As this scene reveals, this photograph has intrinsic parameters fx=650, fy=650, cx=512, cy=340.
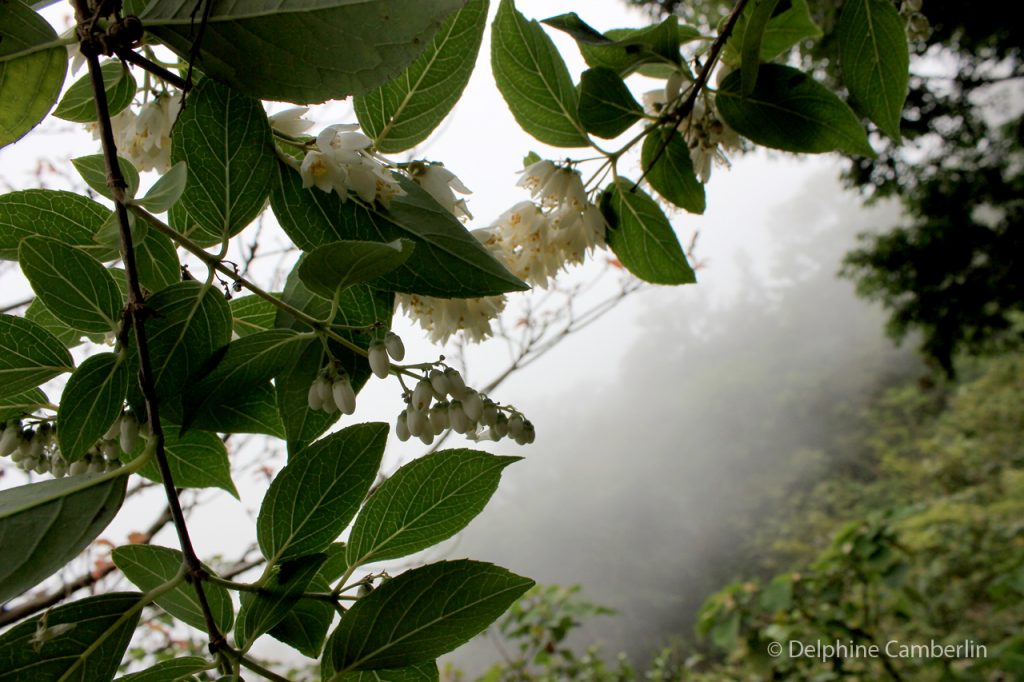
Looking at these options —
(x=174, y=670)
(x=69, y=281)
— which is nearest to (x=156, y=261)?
(x=69, y=281)

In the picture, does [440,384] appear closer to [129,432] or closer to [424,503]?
[424,503]

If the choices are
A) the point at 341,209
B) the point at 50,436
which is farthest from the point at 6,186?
the point at 341,209

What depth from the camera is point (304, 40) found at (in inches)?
14.5

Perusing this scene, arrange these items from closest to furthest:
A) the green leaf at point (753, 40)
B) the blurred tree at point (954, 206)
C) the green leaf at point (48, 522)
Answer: the green leaf at point (48, 522)
the green leaf at point (753, 40)
the blurred tree at point (954, 206)

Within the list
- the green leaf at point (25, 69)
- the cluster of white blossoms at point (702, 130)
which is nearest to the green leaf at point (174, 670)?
the green leaf at point (25, 69)

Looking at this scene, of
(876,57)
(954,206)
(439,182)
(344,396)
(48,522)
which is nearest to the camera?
(48,522)

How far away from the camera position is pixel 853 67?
660 mm

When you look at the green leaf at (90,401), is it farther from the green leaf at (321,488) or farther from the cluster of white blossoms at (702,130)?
the cluster of white blossoms at (702,130)

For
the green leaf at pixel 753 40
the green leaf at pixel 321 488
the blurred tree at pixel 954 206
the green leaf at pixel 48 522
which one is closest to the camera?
the green leaf at pixel 48 522

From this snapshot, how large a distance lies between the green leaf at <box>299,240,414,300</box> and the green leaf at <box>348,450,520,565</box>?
0.13 meters

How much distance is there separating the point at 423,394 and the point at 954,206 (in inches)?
259

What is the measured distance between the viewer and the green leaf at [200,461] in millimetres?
520

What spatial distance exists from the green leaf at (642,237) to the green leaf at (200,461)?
0.46m

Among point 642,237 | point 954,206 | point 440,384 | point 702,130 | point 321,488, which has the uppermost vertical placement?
point 954,206
